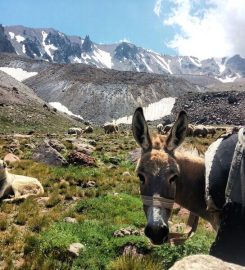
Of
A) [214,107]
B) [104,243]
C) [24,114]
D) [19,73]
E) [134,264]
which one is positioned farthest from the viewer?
[19,73]

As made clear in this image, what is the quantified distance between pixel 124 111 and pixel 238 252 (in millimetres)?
114348

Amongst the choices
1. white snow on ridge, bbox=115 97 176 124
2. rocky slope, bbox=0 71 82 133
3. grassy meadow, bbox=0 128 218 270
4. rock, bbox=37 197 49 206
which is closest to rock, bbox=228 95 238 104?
A: white snow on ridge, bbox=115 97 176 124

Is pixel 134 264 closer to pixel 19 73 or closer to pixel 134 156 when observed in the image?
pixel 134 156

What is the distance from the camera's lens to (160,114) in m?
123

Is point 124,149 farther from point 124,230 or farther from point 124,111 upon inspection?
point 124,111

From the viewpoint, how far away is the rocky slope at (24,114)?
74425mm

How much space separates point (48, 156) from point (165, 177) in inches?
746

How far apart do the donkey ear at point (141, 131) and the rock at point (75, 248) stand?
5113 mm

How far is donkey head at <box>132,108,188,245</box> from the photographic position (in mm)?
5547

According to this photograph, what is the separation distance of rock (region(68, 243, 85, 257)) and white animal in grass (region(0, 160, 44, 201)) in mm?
5869

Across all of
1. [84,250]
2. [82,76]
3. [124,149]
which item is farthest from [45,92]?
[84,250]

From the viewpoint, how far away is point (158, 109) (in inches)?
4978

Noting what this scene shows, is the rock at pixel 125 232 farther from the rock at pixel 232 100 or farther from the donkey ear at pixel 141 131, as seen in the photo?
the rock at pixel 232 100

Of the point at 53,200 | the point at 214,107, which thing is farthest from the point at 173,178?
the point at 214,107
